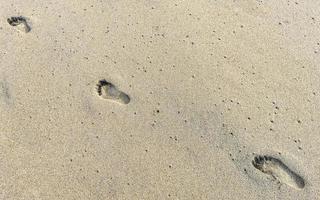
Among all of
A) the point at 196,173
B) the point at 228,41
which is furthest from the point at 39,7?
the point at 196,173

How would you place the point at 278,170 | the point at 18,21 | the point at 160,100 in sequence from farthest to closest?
the point at 18,21 < the point at 160,100 < the point at 278,170

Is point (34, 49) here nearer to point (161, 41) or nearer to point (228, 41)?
point (161, 41)

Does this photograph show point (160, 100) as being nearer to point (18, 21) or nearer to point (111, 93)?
point (111, 93)

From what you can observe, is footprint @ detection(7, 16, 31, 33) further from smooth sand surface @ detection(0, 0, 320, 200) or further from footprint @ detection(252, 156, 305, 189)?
footprint @ detection(252, 156, 305, 189)

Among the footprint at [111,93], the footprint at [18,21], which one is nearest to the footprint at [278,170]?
the footprint at [111,93]

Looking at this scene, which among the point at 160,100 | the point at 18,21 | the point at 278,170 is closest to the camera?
the point at 278,170

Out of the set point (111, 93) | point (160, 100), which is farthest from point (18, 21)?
point (160, 100)

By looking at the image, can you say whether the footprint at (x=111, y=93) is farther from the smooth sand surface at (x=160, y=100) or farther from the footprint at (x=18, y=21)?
the footprint at (x=18, y=21)
